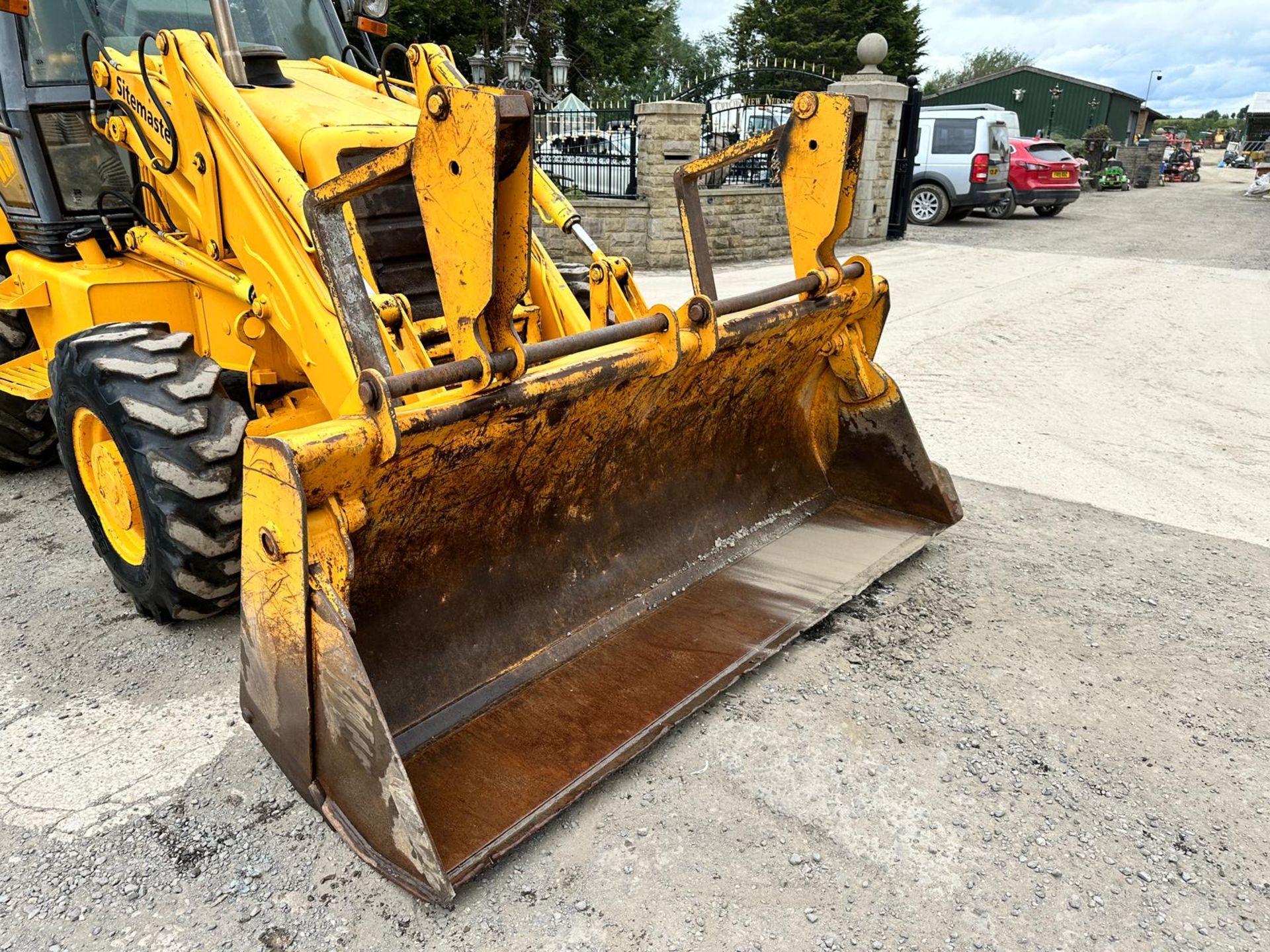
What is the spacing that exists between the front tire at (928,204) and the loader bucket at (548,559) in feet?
50.3

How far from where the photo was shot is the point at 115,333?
3326 millimetres

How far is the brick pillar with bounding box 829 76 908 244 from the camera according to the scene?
46.2 feet

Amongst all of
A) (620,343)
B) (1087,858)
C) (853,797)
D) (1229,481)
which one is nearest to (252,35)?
(620,343)

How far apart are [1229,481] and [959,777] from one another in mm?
3647

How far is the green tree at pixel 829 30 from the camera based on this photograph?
42.5 m

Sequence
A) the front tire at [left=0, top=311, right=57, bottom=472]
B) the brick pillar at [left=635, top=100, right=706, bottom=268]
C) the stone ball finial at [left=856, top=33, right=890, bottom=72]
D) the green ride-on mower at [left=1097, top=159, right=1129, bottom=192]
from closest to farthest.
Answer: the front tire at [left=0, top=311, right=57, bottom=472], the brick pillar at [left=635, top=100, right=706, bottom=268], the stone ball finial at [left=856, top=33, right=890, bottom=72], the green ride-on mower at [left=1097, top=159, right=1129, bottom=192]

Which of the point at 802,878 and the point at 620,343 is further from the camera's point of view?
the point at 620,343

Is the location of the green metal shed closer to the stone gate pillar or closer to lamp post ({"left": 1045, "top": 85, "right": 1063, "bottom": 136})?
lamp post ({"left": 1045, "top": 85, "right": 1063, "bottom": 136})

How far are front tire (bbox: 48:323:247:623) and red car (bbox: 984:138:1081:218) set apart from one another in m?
19.0

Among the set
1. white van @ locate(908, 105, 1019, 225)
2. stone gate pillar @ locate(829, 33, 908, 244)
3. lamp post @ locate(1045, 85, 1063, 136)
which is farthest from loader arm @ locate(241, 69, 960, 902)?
lamp post @ locate(1045, 85, 1063, 136)

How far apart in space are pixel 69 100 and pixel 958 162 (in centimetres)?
1670

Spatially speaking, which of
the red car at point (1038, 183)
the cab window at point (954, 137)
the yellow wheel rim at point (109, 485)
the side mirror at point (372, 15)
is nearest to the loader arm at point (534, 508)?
the side mirror at point (372, 15)

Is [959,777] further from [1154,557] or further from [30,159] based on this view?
[30,159]

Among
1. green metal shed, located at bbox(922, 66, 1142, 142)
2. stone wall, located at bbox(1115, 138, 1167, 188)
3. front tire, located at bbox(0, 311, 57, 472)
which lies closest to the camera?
front tire, located at bbox(0, 311, 57, 472)
